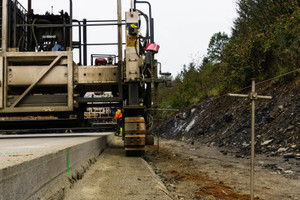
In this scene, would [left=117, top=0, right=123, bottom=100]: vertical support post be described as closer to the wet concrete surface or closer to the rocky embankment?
the wet concrete surface

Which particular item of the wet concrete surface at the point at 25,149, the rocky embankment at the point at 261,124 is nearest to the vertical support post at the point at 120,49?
the wet concrete surface at the point at 25,149

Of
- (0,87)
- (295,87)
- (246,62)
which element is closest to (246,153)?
(295,87)

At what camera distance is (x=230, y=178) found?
5.56 meters

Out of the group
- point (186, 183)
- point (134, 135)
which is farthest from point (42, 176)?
point (134, 135)

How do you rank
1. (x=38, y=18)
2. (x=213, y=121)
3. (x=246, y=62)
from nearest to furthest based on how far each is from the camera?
(x=38, y=18) → (x=246, y=62) → (x=213, y=121)

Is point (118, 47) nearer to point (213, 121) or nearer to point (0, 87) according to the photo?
point (0, 87)

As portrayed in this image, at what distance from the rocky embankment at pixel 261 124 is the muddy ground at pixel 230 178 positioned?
765mm

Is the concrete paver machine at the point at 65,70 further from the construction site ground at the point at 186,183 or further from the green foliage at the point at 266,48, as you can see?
the green foliage at the point at 266,48

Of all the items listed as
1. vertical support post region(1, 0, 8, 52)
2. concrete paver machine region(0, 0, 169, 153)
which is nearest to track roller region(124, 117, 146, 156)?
concrete paver machine region(0, 0, 169, 153)

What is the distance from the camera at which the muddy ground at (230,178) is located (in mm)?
4332

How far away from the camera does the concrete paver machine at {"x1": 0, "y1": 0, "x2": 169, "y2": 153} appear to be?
7.79m

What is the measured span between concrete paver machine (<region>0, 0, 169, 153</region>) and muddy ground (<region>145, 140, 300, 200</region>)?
1.52m

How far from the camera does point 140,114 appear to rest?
7910 millimetres

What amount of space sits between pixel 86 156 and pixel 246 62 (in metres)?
9.06
